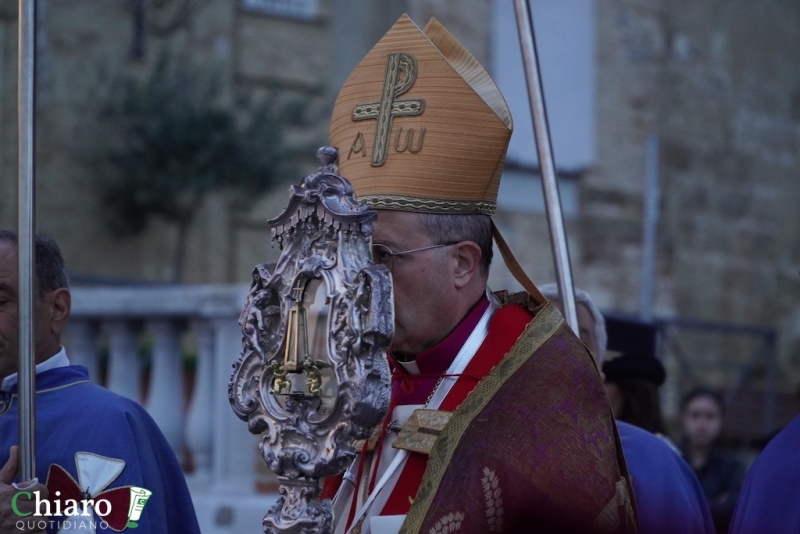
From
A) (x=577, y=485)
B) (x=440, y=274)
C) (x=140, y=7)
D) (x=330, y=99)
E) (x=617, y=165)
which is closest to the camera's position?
(x=577, y=485)

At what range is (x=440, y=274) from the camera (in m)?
3.04

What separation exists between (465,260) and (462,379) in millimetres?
269

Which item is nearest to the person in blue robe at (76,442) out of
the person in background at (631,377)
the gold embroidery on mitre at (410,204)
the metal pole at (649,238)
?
the gold embroidery on mitre at (410,204)

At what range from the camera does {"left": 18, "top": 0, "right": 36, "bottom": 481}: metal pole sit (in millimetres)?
3041

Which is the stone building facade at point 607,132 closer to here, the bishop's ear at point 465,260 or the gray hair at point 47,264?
the gray hair at point 47,264

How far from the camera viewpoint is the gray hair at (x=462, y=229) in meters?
3.06

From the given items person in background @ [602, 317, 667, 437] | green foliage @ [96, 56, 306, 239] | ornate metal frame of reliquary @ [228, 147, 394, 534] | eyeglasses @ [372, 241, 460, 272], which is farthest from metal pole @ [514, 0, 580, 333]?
green foliage @ [96, 56, 306, 239]

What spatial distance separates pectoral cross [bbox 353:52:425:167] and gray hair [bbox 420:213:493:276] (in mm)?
178

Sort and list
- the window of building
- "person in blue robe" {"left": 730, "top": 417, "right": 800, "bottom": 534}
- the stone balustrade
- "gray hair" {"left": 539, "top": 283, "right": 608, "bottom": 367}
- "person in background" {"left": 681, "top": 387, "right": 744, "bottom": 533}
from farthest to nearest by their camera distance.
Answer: the window of building → "person in background" {"left": 681, "top": 387, "right": 744, "bottom": 533} → the stone balustrade → "gray hair" {"left": 539, "top": 283, "right": 608, "bottom": 367} → "person in blue robe" {"left": 730, "top": 417, "right": 800, "bottom": 534}

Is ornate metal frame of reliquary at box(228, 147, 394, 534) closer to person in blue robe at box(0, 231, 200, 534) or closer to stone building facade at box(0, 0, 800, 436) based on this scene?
person in blue robe at box(0, 231, 200, 534)

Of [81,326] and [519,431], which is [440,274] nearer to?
[519,431]

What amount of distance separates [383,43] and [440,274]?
580mm

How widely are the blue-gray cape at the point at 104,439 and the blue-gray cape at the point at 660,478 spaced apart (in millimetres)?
1247

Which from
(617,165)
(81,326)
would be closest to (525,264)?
(617,165)
